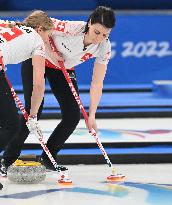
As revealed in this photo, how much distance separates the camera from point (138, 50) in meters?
8.96

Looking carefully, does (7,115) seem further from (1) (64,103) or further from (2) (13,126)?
(1) (64,103)

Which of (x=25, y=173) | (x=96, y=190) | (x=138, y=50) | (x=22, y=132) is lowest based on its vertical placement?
(x=96, y=190)

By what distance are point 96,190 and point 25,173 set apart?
462mm

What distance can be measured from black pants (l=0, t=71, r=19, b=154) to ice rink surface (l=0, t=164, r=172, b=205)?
0.30 meters

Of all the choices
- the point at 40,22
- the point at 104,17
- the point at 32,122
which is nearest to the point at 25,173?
the point at 32,122

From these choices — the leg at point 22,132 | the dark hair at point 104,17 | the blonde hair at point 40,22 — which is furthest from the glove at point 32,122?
the dark hair at point 104,17

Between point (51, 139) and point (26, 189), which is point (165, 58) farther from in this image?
point (26, 189)

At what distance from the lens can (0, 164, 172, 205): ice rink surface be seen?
11.4ft

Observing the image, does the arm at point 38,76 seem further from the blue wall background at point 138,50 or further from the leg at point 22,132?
the blue wall background at point 138,50

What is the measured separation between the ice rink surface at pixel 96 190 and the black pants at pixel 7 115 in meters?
0.30

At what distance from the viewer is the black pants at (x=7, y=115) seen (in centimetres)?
374

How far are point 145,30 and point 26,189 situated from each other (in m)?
5.56

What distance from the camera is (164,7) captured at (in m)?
10.5

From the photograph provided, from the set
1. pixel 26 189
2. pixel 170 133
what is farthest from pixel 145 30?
pixel 26 189
